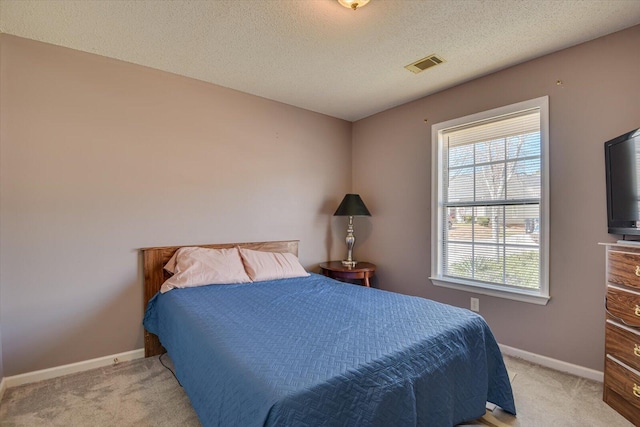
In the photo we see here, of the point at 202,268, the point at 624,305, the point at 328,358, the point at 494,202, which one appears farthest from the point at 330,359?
the point at 494,202

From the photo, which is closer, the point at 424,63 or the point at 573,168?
the point at 573,168

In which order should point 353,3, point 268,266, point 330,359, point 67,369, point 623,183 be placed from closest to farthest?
point 330,359
point 353,3
point 623,183
point 67,369
point 268,266

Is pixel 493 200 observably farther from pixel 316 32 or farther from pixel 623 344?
pixel 316 32

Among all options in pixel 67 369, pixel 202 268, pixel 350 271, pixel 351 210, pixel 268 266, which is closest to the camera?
pixel 67 369

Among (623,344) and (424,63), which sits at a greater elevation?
(424,63)

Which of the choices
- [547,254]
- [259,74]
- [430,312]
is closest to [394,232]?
[547,254]

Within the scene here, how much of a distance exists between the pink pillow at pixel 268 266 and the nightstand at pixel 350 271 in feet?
1.56

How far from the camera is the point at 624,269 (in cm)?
180

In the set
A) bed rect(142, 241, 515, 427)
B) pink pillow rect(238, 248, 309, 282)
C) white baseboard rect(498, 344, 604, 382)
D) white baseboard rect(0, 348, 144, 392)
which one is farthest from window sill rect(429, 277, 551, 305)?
white baseboard rect(0, 348, 144, 392)

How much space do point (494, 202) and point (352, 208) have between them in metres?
1.43

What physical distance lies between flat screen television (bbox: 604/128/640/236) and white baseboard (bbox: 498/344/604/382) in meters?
1.02

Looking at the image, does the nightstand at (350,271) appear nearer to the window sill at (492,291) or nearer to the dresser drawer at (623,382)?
the window sill at (492,291)

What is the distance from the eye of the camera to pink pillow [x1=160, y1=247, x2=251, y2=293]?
243 centimetres

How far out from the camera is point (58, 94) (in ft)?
7.46
